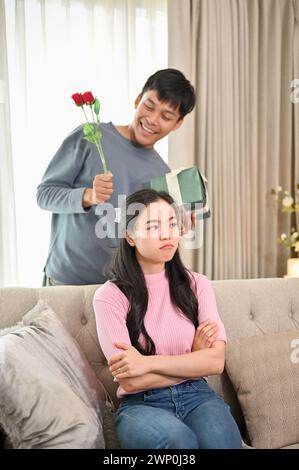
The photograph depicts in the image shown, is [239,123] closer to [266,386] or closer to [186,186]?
[186,186]

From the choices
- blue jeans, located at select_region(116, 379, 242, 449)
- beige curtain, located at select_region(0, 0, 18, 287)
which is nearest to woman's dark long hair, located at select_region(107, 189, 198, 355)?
blue jeans, located at select_region(116, 379, 242, 449)

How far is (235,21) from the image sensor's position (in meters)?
3.07

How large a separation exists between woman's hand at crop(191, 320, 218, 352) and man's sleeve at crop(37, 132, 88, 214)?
0.58 m

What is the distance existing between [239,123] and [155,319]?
1934 millimetres

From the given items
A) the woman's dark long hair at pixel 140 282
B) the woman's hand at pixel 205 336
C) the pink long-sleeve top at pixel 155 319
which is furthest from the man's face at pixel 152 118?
the woman's hand at pixel 205 336

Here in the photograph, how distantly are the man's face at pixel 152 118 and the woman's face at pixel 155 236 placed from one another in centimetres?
35

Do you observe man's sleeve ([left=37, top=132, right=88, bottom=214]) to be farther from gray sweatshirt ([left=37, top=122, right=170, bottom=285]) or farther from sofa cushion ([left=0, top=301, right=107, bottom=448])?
sofa cushion ([left=0, top=301, right=107, bottom=448])

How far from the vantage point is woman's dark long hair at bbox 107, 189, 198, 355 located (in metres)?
1.45

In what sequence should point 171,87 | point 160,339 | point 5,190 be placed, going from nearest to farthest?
1. point 160,339
2. point 171,87
3. point 5,190

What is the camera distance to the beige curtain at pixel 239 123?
9.77 ft

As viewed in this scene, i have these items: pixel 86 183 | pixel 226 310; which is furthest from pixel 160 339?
pixel 86 183

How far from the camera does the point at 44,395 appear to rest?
122 centimetres

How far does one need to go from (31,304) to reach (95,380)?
31 centimetres

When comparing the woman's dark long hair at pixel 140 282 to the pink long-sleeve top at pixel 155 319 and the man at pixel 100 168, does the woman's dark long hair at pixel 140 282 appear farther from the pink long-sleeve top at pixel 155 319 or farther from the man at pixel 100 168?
the man at pixel 100 168
